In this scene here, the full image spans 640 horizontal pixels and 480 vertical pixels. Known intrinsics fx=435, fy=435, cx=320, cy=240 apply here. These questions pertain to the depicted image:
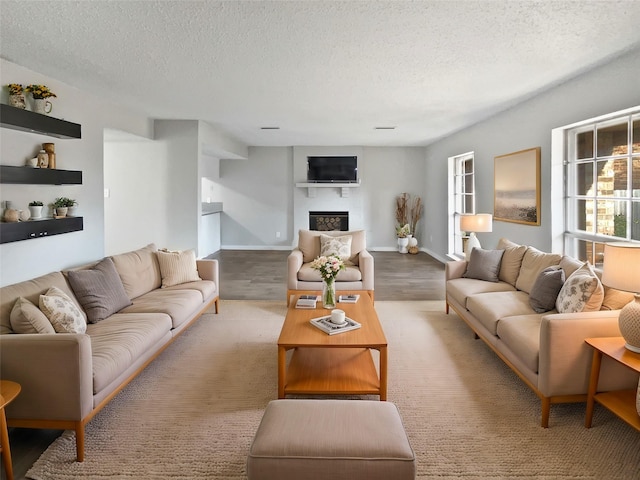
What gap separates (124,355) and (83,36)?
223cm

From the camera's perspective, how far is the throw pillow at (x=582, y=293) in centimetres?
281

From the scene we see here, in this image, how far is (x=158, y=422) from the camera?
2562 millimetres

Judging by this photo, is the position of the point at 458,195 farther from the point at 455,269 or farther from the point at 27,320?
the point at 27,320

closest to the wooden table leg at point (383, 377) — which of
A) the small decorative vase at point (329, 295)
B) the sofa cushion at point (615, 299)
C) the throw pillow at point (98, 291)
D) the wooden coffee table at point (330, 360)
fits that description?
the wooden coffee table at point (330, 360)

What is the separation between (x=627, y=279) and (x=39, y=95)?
4.65 metres

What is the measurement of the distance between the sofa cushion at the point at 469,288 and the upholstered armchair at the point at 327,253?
94cm

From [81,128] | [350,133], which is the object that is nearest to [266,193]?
[350,133]

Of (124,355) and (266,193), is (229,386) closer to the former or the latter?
(124,355)

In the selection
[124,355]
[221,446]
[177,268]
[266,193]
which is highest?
[266,193]

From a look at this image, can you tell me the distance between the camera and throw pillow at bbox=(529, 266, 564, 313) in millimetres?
3230

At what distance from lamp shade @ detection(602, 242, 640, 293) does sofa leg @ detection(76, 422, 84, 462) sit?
117 inches

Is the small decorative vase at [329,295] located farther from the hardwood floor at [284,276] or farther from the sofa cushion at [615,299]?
the hardwood floor at [284,276]

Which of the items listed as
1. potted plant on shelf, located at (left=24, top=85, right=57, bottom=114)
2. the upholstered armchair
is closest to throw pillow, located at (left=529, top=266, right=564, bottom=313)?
the upholstered armchair

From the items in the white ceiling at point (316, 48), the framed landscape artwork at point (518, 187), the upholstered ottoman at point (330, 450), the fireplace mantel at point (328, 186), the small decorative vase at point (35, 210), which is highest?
the white ceiling at point (316, 48)
